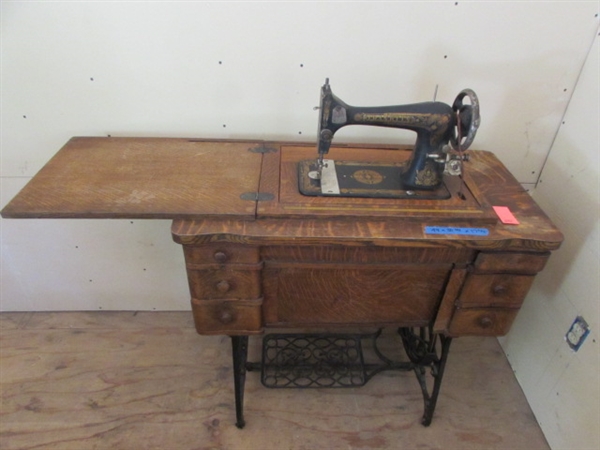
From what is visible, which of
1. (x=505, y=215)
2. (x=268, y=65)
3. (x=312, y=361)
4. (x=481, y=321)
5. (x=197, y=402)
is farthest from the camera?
(x=312, y=361)

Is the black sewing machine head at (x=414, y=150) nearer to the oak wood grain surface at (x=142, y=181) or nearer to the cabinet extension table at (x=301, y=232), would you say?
the cabinet extension table at (x=301, y=232)

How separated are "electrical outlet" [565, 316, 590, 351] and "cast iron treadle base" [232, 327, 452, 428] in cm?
41

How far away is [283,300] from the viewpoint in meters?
1.18

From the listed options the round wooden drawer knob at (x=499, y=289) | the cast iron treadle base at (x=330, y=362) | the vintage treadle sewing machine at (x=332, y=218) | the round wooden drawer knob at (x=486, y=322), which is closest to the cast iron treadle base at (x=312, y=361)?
the cast iron treadle base at (x=330, y=362)

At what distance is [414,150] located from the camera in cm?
114

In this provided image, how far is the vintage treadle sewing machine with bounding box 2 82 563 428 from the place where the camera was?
101 centimetres

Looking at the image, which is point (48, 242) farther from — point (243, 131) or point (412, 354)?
point (412, 354)

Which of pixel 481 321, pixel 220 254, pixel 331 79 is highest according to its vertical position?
pixel 331 79

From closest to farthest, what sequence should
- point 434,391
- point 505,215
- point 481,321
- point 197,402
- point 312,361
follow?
point 505,215, point 481,321, point 434,391, point 197,402, point 312,361

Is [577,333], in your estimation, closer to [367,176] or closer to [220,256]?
[367,176]

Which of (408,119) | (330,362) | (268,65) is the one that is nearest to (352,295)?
(408,119)

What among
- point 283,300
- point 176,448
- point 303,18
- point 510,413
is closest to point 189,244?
point 283,300

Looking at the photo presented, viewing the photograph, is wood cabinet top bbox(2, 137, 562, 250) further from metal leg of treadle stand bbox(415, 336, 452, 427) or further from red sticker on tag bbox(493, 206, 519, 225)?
metal leg of treadle stand bbox(415, 336, 452, 427)

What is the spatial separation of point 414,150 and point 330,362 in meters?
0.96
